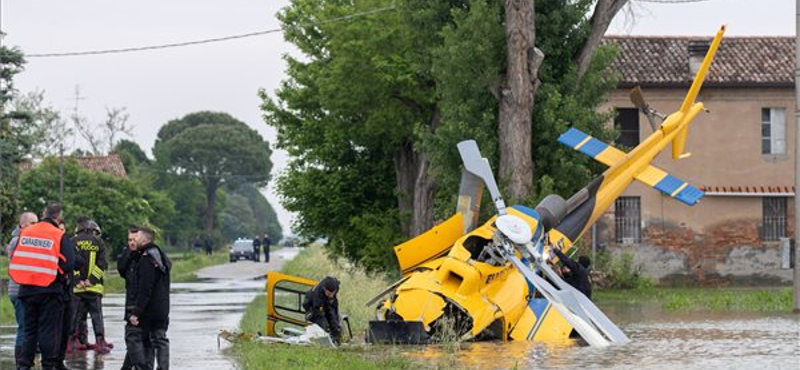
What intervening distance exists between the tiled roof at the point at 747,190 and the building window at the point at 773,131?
1.18 metres

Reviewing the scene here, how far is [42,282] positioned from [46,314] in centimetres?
40

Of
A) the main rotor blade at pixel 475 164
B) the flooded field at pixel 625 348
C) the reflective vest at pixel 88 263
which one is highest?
the main rotor blade at pixel 475 164

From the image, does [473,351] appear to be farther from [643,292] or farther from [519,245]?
[643,292]

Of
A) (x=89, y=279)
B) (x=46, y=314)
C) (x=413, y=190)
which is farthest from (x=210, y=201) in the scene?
(x=46, y=314)

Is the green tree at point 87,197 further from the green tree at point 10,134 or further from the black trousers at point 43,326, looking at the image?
the black trousers at point 43,326

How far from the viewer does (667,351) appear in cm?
2128

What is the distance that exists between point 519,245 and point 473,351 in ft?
6.61

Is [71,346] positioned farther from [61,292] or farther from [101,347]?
[61,292]

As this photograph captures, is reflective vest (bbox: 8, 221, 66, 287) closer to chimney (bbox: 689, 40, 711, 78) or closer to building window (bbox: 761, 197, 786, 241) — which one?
chimney (bbox: 689, 40, 711, 78)

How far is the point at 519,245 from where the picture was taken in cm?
2227

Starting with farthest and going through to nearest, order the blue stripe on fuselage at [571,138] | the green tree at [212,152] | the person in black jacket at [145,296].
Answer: the green tree at [212,152] → the blue stripe on fuselage at [571,138] → the person in black jacket at [145,296]

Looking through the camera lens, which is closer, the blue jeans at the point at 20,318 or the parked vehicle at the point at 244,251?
the blue jeans at the point at 20,318

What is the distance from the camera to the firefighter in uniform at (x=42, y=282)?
1653 centimetres

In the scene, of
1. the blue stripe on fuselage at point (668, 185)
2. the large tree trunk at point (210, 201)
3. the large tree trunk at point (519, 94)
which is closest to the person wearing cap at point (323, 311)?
the blue stripe on fuselage at point (668, 185)
